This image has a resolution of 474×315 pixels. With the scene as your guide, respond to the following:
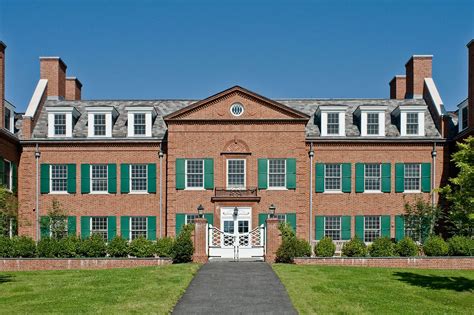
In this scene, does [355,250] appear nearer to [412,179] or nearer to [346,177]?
[346,177]

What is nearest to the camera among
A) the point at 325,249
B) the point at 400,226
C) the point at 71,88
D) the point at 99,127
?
the point at 325,249

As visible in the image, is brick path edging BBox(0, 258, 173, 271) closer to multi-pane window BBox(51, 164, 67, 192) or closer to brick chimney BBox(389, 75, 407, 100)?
multi-pane window BBox(51, 164, 67, 192)

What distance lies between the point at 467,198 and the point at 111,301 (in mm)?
11974

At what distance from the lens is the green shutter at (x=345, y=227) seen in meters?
37.3

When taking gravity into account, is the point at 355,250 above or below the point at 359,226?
below

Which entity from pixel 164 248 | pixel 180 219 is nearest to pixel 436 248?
pixel 164 248

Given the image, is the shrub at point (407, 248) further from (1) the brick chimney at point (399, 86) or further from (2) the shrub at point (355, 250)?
(1) the brick chimney at point (399, 86)

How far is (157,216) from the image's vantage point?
37562 mm

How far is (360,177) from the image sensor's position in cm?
3766

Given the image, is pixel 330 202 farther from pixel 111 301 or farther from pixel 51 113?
pixel 111 301

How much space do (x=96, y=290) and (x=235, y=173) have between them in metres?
17.3

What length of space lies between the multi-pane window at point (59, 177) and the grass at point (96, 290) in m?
11.9

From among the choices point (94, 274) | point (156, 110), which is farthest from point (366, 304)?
point (156, 110)

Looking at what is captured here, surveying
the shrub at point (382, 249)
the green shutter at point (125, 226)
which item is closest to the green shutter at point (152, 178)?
the green shutter at point (125, 226)
